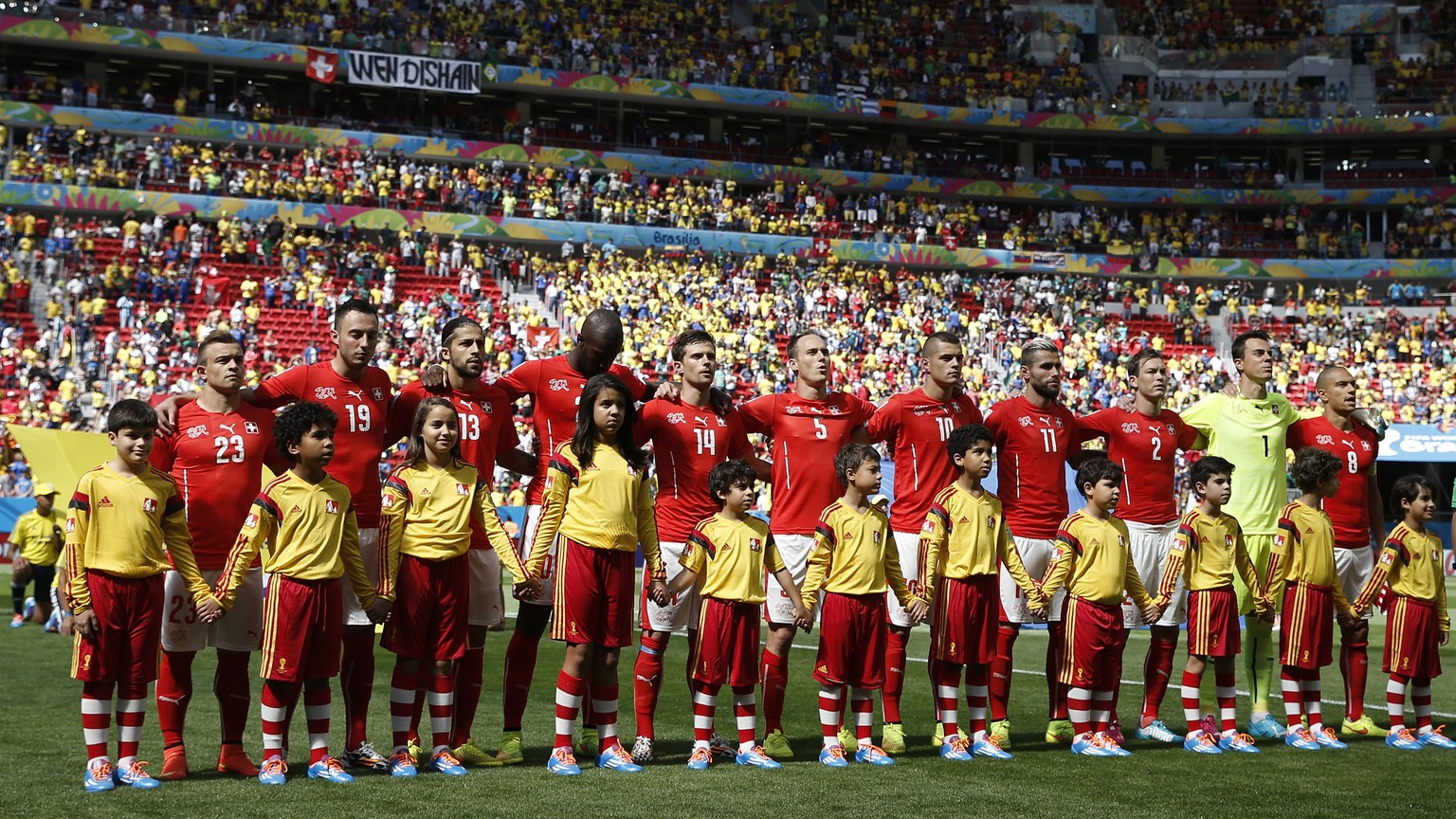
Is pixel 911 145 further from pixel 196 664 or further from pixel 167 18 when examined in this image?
pixel 196 664

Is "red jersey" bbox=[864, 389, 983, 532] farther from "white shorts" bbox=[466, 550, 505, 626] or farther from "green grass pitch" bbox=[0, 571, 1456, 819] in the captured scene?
"white shorts" bbox=[466, 550, 505, 626]

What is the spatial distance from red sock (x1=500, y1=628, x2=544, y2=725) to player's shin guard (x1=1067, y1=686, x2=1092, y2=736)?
326cm

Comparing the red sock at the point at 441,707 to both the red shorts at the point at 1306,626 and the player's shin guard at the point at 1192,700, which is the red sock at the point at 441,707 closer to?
the player's shin guard at the point at 1192,700

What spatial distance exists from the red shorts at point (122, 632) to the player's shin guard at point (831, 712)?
3642 mm

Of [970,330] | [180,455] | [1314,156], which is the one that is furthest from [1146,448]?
[1314,156]

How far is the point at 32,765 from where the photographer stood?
8070 mm

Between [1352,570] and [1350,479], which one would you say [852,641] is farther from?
[1350,479]

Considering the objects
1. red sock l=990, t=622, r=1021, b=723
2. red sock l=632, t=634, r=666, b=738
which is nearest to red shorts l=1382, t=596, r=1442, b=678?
red sock l=990, t=622, r=1021, b=723

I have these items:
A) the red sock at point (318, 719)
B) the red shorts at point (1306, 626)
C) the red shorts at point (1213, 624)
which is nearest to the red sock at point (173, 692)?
the red sock at point (318, 719)

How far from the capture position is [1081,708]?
8.88 meters

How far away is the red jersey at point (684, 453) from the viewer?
871cm

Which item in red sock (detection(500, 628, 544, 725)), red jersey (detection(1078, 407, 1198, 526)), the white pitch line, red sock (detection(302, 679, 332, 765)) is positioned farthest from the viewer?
the white pitch line

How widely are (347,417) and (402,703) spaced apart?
1613 millimetres

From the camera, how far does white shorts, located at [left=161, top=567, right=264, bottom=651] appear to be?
7773 millimetres
